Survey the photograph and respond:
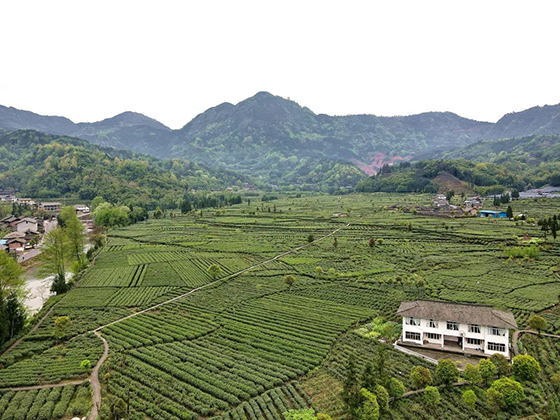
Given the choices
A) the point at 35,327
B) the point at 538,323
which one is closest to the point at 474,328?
the point at 538,323

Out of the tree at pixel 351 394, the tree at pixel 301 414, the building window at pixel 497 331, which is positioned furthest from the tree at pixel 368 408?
the building window at pixel 497 331

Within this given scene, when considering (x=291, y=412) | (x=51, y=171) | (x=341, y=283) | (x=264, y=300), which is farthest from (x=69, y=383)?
(x=51, y=171)

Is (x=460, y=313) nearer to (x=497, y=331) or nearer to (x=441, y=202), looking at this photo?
(x=497, y=331)

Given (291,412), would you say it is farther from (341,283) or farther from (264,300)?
(341,283)

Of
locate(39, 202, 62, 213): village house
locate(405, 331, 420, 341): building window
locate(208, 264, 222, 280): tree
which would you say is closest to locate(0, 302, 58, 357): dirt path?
locate(208, 264, 222, 280): tree

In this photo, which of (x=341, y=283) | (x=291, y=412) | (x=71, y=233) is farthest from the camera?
(x=71, y=233)
